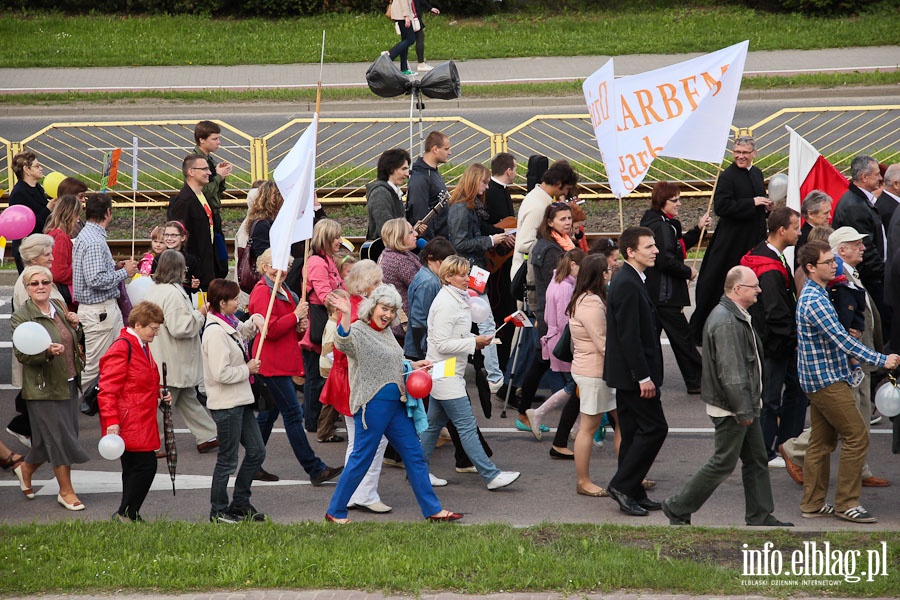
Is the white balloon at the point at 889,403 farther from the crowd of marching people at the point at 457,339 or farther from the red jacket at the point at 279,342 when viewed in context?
the red jacket at the point at 279,342

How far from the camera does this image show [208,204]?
11539 mm

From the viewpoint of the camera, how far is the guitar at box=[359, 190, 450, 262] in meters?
10.9

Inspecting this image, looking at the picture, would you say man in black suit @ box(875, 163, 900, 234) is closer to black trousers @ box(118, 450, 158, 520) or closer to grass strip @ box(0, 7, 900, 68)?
black trousers @ box(118, 450, 158, 520)

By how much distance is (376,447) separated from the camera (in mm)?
8148

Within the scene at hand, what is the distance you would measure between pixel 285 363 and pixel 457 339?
1300mm

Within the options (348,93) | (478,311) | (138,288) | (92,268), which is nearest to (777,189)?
(478,311)

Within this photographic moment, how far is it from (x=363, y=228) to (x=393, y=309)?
8.35m

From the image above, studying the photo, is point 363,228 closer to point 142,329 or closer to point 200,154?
point 200,154

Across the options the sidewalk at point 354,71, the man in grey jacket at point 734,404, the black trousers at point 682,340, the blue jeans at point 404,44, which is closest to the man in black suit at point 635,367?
the man in grey jacket at point 734,404

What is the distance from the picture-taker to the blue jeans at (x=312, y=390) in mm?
10070

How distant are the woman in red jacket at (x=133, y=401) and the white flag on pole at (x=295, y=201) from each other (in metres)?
1.00

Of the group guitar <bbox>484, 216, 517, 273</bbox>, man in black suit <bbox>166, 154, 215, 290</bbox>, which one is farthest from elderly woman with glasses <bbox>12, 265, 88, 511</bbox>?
guitar <bbox>484, 216, 517, 273</bbox>

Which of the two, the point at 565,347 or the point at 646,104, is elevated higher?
the point at 646,104

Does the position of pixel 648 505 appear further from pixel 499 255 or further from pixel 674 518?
pixel 499 255
